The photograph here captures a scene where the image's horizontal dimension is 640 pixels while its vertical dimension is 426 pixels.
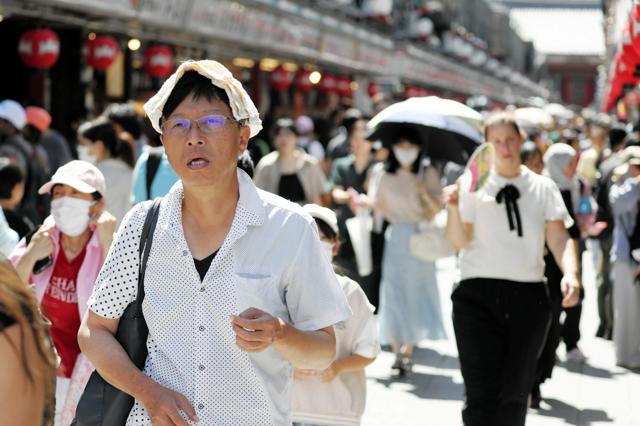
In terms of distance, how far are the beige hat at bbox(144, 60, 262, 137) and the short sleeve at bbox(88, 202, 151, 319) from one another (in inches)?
12.5

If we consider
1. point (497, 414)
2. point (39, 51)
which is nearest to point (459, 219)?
point (497, 414)

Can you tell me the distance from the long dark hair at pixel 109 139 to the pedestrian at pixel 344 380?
9.46 feet

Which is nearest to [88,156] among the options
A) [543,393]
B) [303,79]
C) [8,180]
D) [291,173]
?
[8,180]

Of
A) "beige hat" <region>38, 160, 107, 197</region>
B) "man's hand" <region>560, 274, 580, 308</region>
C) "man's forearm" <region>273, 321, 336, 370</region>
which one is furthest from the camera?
"man's hand" <region>560, 274, 580, 308</region>

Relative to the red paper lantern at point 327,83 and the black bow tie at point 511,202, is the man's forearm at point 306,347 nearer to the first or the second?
the black bow tie at point 511,202

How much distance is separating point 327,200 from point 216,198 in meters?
6.15

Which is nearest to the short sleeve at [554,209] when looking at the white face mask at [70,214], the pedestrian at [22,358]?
the white face mask at [70,214]

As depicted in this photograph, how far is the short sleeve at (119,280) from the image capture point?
9.42ft

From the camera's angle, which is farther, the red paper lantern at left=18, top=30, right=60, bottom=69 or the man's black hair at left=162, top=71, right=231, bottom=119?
the red paper lantern at left=18, top=30, right=60, bottom=69

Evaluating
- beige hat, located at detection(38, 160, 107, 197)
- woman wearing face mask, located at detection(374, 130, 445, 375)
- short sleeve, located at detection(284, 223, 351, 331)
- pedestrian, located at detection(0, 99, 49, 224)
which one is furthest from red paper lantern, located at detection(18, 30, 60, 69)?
short sleeve, located at detection(284, 223, 351, 331)

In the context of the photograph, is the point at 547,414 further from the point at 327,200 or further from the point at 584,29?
the point at 584,29

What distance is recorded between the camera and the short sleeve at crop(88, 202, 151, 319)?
2.87m

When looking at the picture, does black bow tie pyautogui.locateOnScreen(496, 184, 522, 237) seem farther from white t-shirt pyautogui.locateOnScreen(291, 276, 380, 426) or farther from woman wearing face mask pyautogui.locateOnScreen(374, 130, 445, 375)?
woman wearing face mask pyautogui.locateOnScreen(374, 130, 445, 375)

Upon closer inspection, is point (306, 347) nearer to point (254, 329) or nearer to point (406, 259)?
point (254, 329)
